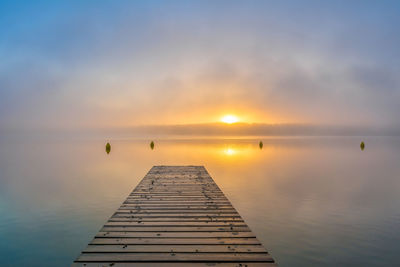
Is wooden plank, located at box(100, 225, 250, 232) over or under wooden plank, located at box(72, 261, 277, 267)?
over

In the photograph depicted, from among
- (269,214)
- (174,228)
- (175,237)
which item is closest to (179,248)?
(175,237)

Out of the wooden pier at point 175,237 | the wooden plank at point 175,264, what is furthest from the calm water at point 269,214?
the wooden plank at point 175,264

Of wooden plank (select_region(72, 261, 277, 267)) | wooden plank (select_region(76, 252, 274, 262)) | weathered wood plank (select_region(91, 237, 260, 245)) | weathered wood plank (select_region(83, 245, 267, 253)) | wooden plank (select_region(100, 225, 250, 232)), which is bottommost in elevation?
wooden plank (select_region(72, 261, 277, 267))

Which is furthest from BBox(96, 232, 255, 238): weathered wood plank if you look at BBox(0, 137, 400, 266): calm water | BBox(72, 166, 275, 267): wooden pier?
BBox(0, 137, 400, 266): calm water

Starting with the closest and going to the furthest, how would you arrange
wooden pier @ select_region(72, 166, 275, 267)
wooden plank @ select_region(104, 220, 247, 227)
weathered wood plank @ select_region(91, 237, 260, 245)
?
wooden pier @ select_region(72, 166, 275, 267) < weathered wood plank @ select_region(91, 237, 260, 245) < wooden plank @ select_region(104, 220, 247, 227)

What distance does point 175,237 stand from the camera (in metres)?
5.84

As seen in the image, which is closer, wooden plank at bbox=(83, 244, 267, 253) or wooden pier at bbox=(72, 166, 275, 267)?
wooden pier at bbox=(72, 166, 275, 267)

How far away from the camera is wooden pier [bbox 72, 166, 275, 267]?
473cm

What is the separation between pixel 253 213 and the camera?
1249 cm

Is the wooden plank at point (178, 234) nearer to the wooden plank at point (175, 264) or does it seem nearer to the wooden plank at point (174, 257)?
the wooden plank at point (174, 257)

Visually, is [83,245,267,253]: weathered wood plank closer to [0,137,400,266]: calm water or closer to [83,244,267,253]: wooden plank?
[83,244,267,253]: wooden plank

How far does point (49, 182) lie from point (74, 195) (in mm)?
5745

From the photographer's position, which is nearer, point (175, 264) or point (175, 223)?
point (175, 264)

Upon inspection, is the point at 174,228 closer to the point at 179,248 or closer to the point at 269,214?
the point at 179,248
